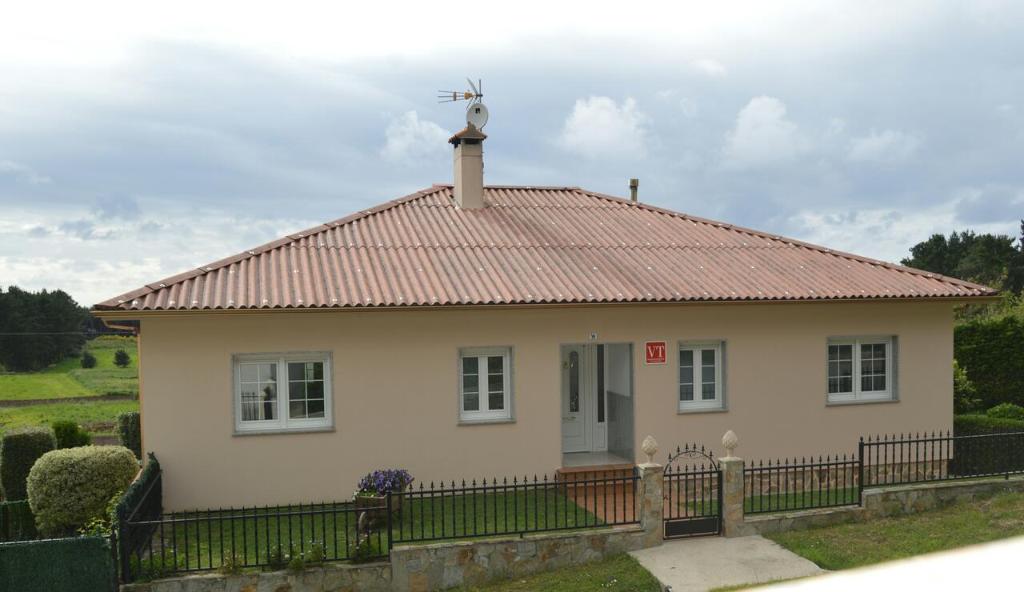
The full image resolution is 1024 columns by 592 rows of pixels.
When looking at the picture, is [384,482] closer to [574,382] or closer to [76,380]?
[574,382]

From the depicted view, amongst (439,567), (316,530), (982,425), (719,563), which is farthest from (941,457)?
(316,530)

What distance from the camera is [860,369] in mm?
14883

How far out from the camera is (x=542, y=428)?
43.5ft

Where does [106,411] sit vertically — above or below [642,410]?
below

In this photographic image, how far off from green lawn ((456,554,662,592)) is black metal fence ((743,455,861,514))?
238 centimetres

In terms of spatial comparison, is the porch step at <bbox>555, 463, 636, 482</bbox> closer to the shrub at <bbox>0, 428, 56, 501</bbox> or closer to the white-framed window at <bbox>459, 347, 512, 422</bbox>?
the white-framed window at <bbox>459, 347, 512, 422</bbox>

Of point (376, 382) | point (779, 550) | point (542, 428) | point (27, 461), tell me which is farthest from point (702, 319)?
point (27, 461)

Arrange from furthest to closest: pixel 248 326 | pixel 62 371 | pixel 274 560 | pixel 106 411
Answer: pixel 62 371, pixel 106 411, pixel 248 326, pixel 274 560

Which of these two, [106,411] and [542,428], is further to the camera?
[106,411]

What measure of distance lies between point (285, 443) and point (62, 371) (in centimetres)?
4728

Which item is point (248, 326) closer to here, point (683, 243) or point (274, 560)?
point (274, 560)

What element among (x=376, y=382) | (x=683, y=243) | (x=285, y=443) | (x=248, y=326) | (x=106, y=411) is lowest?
(x=106, y=411)

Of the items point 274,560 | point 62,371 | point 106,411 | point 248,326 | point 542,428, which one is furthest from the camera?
point 62,371

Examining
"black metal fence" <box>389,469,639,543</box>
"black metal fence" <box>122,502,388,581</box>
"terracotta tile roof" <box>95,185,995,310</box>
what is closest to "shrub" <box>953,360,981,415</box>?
"terracotta tile roof" <box>95,185,995,310</box>
